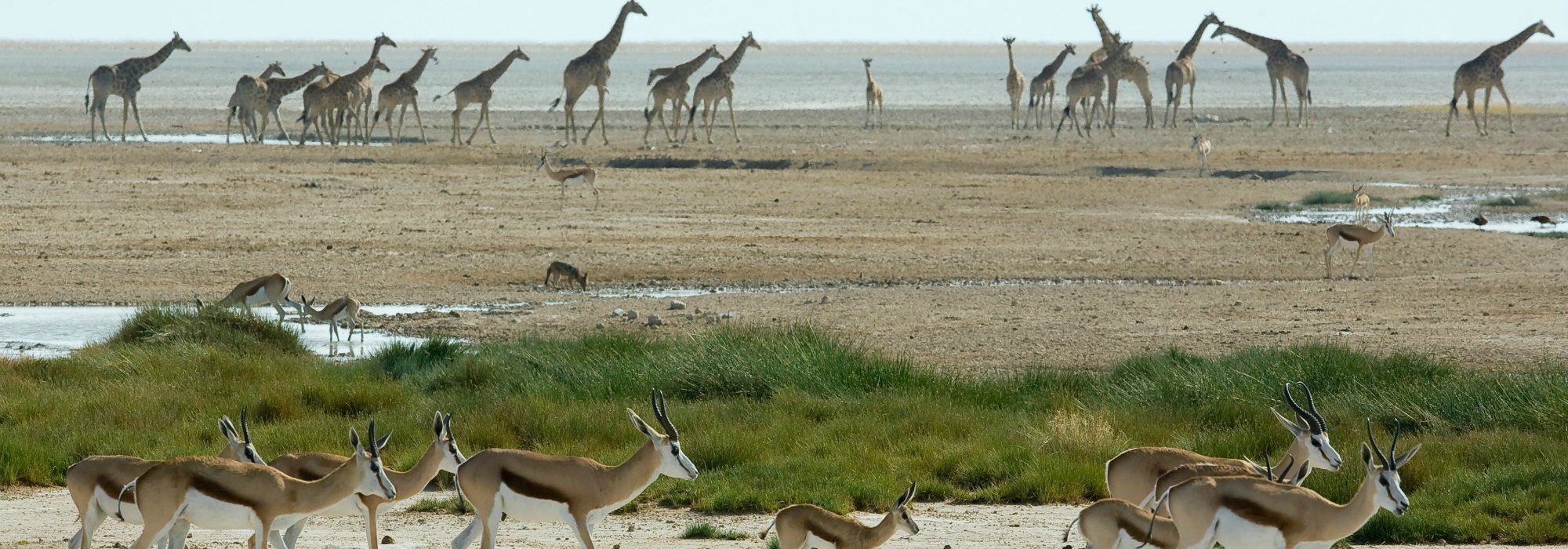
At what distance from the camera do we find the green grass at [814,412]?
10281mm

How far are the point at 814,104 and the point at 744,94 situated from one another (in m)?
12.3

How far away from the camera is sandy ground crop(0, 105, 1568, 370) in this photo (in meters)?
17.0

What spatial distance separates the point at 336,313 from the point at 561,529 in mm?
7133

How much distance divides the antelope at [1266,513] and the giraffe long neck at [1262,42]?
43697mm

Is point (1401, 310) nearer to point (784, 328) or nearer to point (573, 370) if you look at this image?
point (784, 328)

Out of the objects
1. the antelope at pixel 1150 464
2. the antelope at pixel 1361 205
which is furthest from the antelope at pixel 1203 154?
the antelope at pixel 1150 464

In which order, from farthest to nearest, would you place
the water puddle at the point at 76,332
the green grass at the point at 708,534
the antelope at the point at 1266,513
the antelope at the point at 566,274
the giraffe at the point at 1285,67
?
the giraffe at the point at 1285,67 < the antelope at the point at 566,274 < the water puddle at the point at 76,332 < the green grass at the point at 708,534 < the antelope at the point at 1266,513

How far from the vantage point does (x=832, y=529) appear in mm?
7602

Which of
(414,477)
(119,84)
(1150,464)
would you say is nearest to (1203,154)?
(1150,464)

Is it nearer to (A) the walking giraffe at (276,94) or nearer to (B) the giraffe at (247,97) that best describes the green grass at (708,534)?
(A) the walking giraffe at (276,94)

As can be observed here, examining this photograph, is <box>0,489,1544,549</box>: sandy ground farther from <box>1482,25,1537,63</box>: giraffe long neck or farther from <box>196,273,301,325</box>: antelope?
<box>1482,25,1537,63</box>: giraffe long neck

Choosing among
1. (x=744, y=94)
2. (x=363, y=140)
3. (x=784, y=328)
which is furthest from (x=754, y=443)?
(x=744, y=94)

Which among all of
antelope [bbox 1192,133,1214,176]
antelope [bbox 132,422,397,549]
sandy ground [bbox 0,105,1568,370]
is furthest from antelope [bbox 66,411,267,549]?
antelope [bbox 1192,133,1214,176]

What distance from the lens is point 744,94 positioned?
7669 cm
